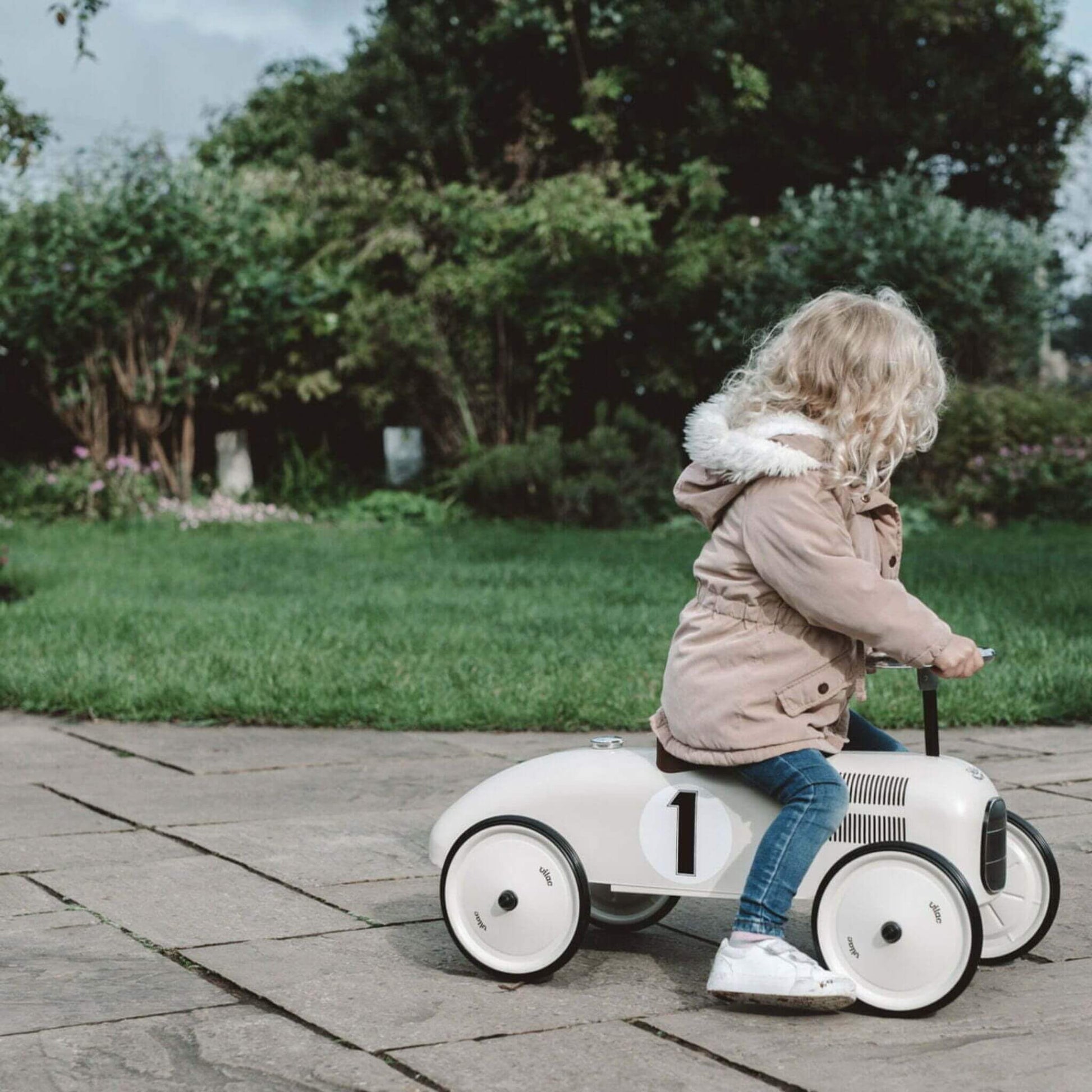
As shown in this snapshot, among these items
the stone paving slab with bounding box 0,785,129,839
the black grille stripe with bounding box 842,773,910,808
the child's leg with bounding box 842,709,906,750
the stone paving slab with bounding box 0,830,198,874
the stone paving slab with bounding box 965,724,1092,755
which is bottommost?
the stone paving slab with bounding box 0,830,198,874

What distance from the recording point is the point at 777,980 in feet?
8.98

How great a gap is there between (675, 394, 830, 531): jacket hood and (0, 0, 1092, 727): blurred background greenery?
322 inches

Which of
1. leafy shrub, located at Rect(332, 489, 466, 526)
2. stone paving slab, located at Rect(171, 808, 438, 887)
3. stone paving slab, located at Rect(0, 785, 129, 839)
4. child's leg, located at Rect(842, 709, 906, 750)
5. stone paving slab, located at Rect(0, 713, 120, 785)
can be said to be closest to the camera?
child's leg, located at Rect(842, 709, 906, 750)

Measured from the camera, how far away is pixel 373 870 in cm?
376

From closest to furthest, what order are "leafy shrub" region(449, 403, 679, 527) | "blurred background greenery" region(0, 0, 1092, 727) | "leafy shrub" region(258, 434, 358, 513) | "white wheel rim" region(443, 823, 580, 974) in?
"white wheel rim" region(443, 823, 580, 974) → "leafy shrub" region(449, 403, 679, 527) → "blurred background greenery" region(0, 0, 1092, 727) → "leafy shrub" region(258, 434, 358, 513)

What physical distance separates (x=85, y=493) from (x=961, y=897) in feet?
39.4

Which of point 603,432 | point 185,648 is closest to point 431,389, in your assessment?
point 603,432

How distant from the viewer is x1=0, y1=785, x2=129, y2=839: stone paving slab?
4.11 meters

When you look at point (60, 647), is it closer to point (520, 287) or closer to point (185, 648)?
point (185, 648)

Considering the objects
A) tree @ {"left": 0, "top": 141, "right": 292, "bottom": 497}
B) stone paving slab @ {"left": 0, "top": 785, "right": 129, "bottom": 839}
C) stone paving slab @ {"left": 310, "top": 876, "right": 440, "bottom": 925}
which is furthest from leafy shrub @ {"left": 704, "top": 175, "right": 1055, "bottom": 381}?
stone paving slab @ {"left": 310, "top": 876, "right": 440, "bottom": 925}

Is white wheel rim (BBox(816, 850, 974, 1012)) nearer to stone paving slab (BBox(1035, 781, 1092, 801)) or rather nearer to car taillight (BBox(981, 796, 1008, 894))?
car taillight (BBox(981, 796, 1008, 894))

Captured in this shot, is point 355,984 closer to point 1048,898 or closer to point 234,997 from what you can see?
point 234,997

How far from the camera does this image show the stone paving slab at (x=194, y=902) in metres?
3.26

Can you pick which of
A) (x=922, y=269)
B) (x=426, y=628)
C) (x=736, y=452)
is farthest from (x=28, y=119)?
(x=922, y=269)
